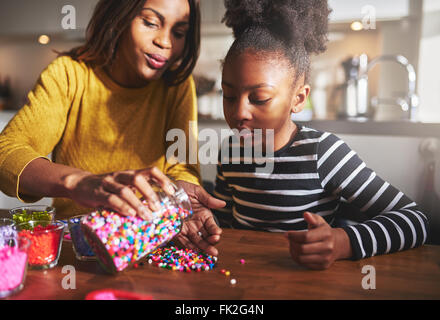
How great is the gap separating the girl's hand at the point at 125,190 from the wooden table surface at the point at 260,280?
11 centimetres

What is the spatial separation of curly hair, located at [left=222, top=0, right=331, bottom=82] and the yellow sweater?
333 millimetres

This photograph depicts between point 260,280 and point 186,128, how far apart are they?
0.63m

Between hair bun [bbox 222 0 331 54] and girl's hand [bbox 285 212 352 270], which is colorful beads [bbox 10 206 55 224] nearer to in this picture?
girl's hand [bbox 285 212 352 270]

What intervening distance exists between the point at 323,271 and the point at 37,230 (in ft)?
1.70

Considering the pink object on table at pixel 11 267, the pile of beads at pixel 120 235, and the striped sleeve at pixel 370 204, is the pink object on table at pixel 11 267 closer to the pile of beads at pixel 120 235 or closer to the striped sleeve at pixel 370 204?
the pile of beads at pixel 120 235

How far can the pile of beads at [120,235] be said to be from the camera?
24.5 inches

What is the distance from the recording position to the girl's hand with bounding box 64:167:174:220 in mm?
641

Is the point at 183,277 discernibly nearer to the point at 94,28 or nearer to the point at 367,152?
the point at 94,28

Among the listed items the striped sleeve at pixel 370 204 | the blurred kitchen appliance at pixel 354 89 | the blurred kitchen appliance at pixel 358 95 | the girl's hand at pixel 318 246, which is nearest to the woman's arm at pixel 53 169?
the girl's hand at pixel 318 246

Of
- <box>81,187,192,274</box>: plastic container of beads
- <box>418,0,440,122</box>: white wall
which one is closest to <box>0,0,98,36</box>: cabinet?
<box>418,0,440,122</box>: white wall

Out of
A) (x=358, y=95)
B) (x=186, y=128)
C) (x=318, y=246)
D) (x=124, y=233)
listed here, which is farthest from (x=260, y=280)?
(x=358, y=95)

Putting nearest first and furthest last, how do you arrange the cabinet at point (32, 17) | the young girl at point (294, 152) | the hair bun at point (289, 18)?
the young girl at point (294, 152), the hair bun at point (289, 18), the cabinet at point (32, 17)
